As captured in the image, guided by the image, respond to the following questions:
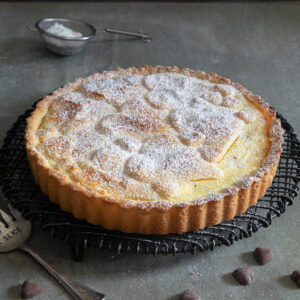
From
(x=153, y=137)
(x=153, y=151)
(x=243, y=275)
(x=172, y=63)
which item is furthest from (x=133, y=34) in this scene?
(x=243, y=275)

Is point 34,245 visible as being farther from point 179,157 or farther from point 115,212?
point 179,157

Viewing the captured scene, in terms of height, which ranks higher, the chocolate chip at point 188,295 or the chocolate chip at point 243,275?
the chocolate chip at point 243,275

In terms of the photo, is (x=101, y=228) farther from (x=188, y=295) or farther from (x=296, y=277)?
(x=296, y=277)

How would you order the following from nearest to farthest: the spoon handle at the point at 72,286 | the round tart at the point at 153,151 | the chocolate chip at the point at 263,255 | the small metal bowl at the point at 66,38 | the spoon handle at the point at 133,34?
the spoon handle at the point at 72,286 < the round tart at the point at 153,151 < the chocolate chip at the point at 263,255 < the small metal bowl at the point at 66,38 < the spoon handle at the point at 133,34

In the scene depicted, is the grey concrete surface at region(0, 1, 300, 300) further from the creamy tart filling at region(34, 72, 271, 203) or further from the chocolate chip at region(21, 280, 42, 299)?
the creamy tart filling at region(34, 72, 271, 203)

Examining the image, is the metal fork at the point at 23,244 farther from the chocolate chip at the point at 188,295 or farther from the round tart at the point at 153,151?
the chocolate chip at the point at 188,295

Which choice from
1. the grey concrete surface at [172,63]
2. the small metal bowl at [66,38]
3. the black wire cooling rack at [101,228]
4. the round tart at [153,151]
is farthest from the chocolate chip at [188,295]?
the small metal bowl at [66,38]

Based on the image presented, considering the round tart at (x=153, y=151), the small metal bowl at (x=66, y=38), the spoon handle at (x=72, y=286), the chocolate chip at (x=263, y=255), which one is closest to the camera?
the spoon handle at (x=72, y=286)

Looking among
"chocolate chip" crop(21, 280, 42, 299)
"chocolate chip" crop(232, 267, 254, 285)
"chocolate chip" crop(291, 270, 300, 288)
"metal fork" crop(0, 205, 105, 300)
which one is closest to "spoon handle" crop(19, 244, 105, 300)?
"metal fork" crop(0, 205, 105, 300)
